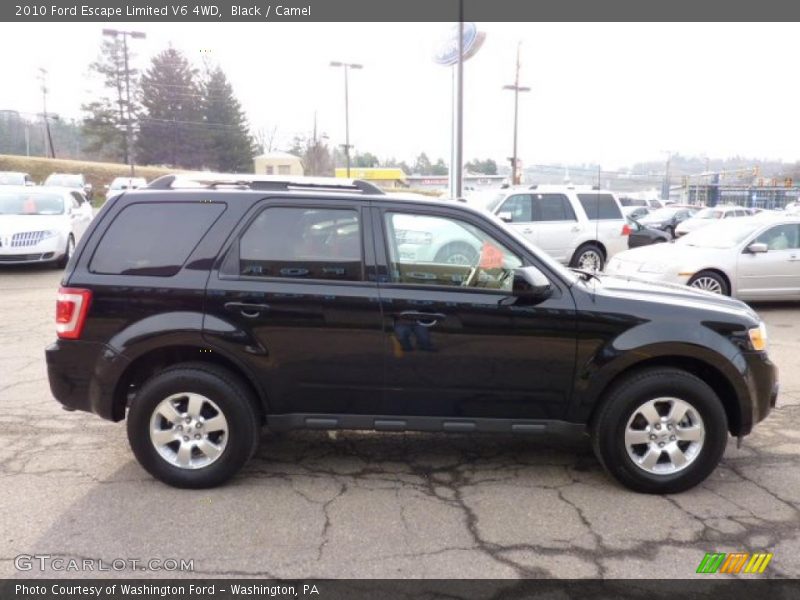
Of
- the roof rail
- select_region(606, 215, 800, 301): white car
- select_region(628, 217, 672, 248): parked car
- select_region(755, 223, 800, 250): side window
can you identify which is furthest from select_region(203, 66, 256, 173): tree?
the roof rail

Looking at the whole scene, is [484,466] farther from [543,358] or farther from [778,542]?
[778,542]

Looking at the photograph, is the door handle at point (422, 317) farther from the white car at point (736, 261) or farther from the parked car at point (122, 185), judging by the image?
the white car at point (736, 261)

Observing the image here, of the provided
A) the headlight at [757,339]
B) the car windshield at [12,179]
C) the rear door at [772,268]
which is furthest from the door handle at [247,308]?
the car windshield at [12,179]

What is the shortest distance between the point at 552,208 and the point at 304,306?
405 inches

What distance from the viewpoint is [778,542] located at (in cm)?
327

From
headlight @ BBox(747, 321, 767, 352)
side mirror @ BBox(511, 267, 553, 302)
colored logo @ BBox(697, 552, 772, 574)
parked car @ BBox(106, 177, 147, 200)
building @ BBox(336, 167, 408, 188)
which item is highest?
building @ BBox(336, 167, 408, 188)

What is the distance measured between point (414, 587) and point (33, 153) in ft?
276

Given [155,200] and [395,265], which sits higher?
[155,200]

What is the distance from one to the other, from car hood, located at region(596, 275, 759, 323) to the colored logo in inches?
54.2

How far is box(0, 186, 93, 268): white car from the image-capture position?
1177 cm

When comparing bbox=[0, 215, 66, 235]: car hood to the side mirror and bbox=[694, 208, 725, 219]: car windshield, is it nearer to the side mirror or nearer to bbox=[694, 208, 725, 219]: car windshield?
the side mirror

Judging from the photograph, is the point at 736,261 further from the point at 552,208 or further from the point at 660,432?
the point at 660,432

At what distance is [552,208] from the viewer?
13.1 m

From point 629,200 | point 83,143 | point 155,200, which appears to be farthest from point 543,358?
point 83,143
